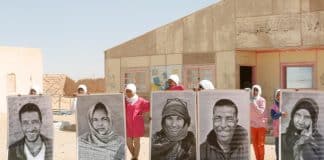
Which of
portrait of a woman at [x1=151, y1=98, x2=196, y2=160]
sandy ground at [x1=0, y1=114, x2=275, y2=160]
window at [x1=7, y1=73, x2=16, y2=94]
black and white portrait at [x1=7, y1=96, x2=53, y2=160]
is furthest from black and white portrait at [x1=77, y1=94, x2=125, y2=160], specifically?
window at [x1=7, y1=73, x2=16, y2=94]

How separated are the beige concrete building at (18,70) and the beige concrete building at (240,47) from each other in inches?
536

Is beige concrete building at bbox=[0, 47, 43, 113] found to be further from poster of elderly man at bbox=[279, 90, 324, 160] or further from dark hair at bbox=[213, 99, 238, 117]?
poster of elderly man at bbox=[279, 90, 324, 160]

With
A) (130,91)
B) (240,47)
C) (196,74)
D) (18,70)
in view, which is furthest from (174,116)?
(18,70)

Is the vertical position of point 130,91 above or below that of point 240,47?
below

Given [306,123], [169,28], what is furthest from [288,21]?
[306,123]

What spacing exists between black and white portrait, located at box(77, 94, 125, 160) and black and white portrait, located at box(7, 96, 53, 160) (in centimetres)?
59

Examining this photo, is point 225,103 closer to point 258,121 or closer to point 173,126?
point 173,126

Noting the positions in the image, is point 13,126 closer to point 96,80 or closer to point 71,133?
point 71,133

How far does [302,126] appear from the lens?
8.71 m

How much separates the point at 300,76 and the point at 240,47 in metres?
1.86

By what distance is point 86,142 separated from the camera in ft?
32.0

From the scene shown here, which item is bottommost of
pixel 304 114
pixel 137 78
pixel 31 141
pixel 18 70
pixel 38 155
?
pixel 38 155

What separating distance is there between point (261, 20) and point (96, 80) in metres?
34.2

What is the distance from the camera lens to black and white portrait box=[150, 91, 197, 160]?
885 cm
